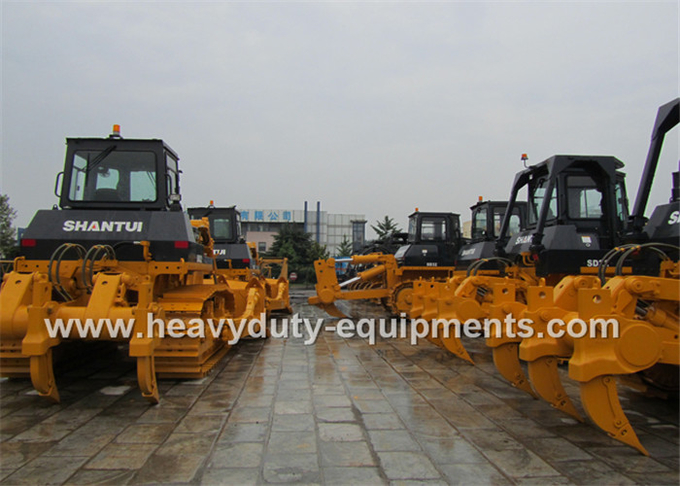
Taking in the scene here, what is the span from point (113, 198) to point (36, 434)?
3.32m

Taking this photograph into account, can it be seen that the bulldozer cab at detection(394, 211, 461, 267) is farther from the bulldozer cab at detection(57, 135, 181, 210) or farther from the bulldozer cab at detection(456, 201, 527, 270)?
the bulldozer cab at detection(57, 135, 181, 210)

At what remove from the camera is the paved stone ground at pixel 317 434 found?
3156 mm

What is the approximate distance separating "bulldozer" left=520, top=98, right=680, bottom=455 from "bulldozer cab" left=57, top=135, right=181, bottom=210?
467cm

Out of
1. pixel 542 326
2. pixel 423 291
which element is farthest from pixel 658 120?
pixel 423 291

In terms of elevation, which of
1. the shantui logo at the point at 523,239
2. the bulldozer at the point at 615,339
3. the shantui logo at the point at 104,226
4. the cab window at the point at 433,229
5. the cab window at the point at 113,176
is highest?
the cab window at the point at 113,176

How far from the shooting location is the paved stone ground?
316cm

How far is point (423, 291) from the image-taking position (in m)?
7.92

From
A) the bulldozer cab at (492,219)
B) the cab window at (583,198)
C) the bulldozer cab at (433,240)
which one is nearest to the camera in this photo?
the cab window at (583,198)

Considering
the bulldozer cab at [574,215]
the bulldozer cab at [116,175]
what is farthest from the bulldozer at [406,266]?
the bulldozer cab at [116,175]

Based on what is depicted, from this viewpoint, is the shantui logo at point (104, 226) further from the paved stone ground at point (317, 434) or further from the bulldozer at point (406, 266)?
Answer: the bulldozer at point (406, 266)

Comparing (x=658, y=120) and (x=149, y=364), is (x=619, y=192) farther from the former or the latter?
(x=149, y=364)

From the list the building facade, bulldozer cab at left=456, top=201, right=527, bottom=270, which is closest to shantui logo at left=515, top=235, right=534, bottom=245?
bulldozer cab at left=456, top=201, right=527, bottom=270

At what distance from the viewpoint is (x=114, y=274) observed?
525cm

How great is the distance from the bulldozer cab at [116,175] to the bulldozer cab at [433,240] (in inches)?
303
